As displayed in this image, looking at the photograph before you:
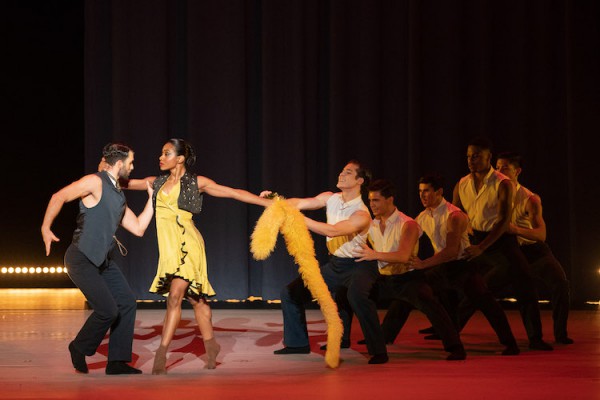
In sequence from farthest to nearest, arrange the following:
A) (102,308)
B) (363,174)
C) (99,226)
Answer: (363,174) < (99,226) < (102,308)

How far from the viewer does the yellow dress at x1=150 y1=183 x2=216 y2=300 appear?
510 cm

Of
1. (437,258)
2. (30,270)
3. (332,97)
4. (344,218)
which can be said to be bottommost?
(30,270)

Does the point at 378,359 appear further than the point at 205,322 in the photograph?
Yes

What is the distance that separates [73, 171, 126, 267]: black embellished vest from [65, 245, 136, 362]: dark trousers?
54 mm

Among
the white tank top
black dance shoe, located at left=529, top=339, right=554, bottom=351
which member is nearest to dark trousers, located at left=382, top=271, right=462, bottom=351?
the white tank top

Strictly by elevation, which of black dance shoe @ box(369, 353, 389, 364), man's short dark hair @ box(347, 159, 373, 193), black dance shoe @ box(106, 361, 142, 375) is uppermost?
man's short dark hair @ box(347, 159, 373, 193)

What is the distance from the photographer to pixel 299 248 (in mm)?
5379

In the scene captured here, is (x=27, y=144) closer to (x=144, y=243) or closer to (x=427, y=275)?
(x=144, y=243)

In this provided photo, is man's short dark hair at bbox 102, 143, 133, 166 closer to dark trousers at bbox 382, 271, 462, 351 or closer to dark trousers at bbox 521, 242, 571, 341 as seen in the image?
dark trousers at bbox 382, 271, 462, 351

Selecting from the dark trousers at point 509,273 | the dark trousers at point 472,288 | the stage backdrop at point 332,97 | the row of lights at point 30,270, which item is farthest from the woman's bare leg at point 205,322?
the row of lights at point 30,270

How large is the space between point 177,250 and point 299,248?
74cm

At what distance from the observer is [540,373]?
5.07 meters

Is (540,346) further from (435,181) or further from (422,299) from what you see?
(435,181)

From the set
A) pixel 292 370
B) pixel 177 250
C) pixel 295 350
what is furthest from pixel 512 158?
pixel 177 250
